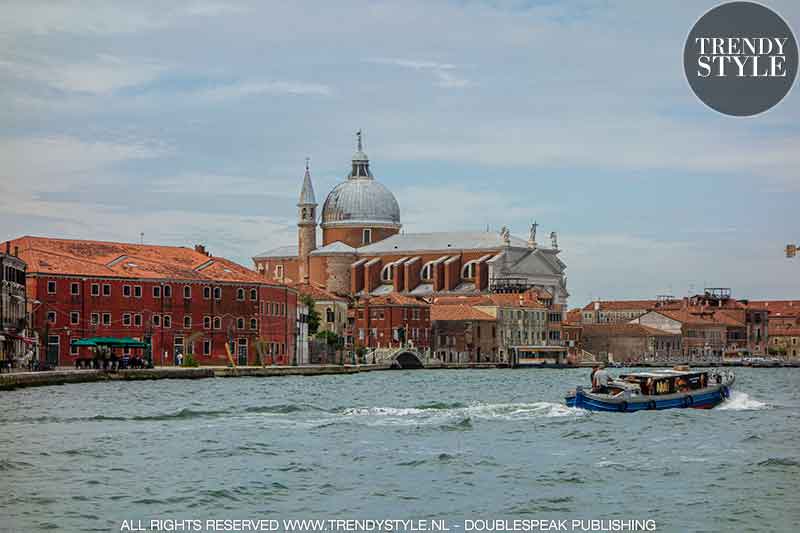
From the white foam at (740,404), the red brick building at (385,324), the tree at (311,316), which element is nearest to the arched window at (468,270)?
the red brick building at (385,324)

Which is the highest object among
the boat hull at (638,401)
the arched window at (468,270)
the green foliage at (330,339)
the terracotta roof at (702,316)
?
the arched window at (468,270)

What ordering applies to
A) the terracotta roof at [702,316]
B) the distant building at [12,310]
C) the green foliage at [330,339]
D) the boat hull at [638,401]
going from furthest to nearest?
the terracotta roof at [702,316], the green foliage at [330,339], the distant building at [12,310], the boat hull at [638,401]

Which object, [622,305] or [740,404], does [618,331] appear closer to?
[622,305]

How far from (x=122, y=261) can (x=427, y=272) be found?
4870 centimetres

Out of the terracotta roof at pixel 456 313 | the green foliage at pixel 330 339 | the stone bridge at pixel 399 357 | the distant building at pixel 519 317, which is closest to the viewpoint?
the green foliage at pixel 330 339

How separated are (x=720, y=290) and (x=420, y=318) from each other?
51213 millimetres

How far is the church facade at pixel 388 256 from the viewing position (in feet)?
369

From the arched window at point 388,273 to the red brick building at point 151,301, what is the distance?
4016 cm

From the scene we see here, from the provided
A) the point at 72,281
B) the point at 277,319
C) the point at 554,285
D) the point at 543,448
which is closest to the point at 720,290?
the point at 554,285

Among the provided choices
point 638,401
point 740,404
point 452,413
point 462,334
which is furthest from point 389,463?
point 462,334

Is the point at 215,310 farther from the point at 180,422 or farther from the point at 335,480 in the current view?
the point at 335,480

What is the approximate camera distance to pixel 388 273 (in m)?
115

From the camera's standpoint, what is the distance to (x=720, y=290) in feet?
461

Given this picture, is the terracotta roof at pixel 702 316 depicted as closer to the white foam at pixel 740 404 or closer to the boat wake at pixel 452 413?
the white foam at pixel 740 404
